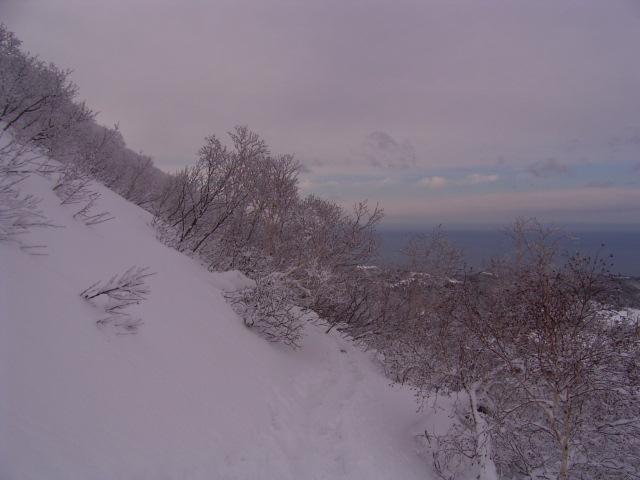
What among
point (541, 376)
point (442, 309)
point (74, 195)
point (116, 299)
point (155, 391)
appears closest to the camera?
point (155, 391)

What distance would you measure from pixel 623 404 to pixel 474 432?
2.52 m

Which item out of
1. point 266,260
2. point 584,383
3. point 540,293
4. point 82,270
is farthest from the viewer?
point 266,260

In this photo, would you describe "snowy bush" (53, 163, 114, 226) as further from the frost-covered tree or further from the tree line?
the frost-covered tree

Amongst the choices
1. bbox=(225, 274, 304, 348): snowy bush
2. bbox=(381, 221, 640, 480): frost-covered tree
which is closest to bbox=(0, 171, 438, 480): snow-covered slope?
bbox=(225, 274, 304, 348): snowy bush

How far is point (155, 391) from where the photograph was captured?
4.42 meters

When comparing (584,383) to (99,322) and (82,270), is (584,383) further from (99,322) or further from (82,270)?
(82,270)

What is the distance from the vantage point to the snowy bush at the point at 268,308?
894 centimetres

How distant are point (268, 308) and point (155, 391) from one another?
4579 mm

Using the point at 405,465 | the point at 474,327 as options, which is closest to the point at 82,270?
the point at 405,465

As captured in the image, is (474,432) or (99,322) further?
(474,432)

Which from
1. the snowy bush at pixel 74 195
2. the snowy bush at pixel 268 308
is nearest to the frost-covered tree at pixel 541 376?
the snowy bush at pixel 268 308

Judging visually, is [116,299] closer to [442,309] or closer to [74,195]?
[74,195]

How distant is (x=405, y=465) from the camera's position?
6.80 meters

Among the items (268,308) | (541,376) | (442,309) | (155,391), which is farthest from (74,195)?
(541,376)
